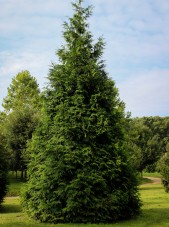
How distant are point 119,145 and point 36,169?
12.3 ft

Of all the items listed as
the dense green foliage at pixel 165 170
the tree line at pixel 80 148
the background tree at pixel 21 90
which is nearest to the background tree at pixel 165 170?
the dense green foliage at pixel 165 170

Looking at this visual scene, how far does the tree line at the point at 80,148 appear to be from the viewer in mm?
12305

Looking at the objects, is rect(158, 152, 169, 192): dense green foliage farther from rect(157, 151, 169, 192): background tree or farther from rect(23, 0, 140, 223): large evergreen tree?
rect(23, 0, 140, 223): large evergreen tree

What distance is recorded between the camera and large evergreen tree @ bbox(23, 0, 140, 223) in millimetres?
12297

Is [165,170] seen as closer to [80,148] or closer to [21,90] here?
[80,148]

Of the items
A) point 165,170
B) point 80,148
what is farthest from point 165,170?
point 80,148

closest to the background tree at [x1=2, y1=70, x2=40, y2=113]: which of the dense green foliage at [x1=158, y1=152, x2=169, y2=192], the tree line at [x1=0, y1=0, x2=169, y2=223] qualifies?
the dense green foliage at [x1=158, y1=152, x2=169, y2=192]

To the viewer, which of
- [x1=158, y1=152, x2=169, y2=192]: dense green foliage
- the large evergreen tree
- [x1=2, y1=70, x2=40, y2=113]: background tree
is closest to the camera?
the large evergreen tree

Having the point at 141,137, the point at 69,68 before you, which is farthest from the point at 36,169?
the point at 141,137

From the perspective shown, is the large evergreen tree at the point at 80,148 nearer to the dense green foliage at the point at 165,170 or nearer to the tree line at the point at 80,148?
the tree line at the point at 80,148

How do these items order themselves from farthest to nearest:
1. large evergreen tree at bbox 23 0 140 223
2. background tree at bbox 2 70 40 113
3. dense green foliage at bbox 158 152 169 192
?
background tree at bbox 2 70 40 113, dense green foliage at bbox 158 152 169 192, large evergreen tree at bbox 23 0 140 223

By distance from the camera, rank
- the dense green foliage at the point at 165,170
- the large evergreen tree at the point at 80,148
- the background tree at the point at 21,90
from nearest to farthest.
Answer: the large evergreen tree at the point at 80,148
the dense green foliage at the point at 165,170
the background tree at the point at 21,90

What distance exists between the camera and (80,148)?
12.7m

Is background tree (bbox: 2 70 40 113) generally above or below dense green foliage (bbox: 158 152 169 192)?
above
